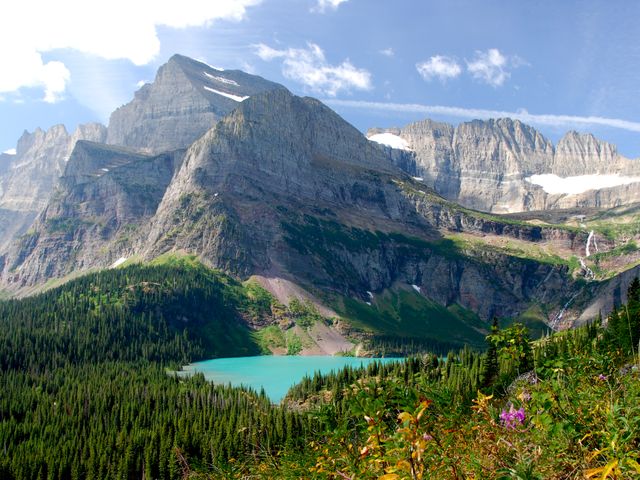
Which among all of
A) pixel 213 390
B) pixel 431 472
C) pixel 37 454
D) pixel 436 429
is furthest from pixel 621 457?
pixel 213 390

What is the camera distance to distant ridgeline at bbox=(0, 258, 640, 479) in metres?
6.75

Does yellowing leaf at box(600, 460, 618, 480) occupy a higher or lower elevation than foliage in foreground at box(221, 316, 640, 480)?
higher

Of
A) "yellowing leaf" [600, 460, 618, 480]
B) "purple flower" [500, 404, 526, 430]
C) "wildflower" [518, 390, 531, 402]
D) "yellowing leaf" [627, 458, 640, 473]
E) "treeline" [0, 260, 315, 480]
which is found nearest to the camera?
"yellowing leaf" [600, 460, 618, 480]

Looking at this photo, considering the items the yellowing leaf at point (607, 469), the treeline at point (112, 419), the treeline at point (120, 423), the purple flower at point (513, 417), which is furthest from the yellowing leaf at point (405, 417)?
the treeline at point (120, 423)

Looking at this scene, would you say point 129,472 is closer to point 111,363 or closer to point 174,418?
point 174,418

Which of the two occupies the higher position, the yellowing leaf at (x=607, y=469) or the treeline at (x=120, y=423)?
the yellowing leaf at (x=607, y=469)

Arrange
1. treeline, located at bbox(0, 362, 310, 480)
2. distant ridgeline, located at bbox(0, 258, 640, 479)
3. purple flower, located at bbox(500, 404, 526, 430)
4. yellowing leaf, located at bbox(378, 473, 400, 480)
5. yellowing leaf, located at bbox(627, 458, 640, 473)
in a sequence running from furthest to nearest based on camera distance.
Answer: treeline, located at bbox(0, 362, 310, 480), purple flower, located at bbox(500, 404, 526, 430), distant ridgeline, located at bbox(0, 258, 640, 479), yellowing leaf, located at bbox(378, 473, 400, 480), yellowing leaf, located at bbox(627, 458, 640, 473)

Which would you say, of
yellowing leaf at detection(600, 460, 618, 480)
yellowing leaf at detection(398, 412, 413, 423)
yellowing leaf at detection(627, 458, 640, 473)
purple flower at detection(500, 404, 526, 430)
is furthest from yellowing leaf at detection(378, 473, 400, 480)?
purple flower at detection(500, 404, 526, 430)

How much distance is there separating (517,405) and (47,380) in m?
171

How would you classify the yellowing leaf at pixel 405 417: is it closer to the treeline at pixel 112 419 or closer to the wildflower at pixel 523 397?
the wildflower at pixel 523 397

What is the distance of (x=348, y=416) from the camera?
38.1ft

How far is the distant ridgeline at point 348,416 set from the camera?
675 centimetres

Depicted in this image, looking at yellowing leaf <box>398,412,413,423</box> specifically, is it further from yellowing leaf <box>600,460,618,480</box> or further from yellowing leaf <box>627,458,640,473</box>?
yellowing leaf <box>627,458,640,473</box>

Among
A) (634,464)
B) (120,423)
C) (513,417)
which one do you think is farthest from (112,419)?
(634,464)
